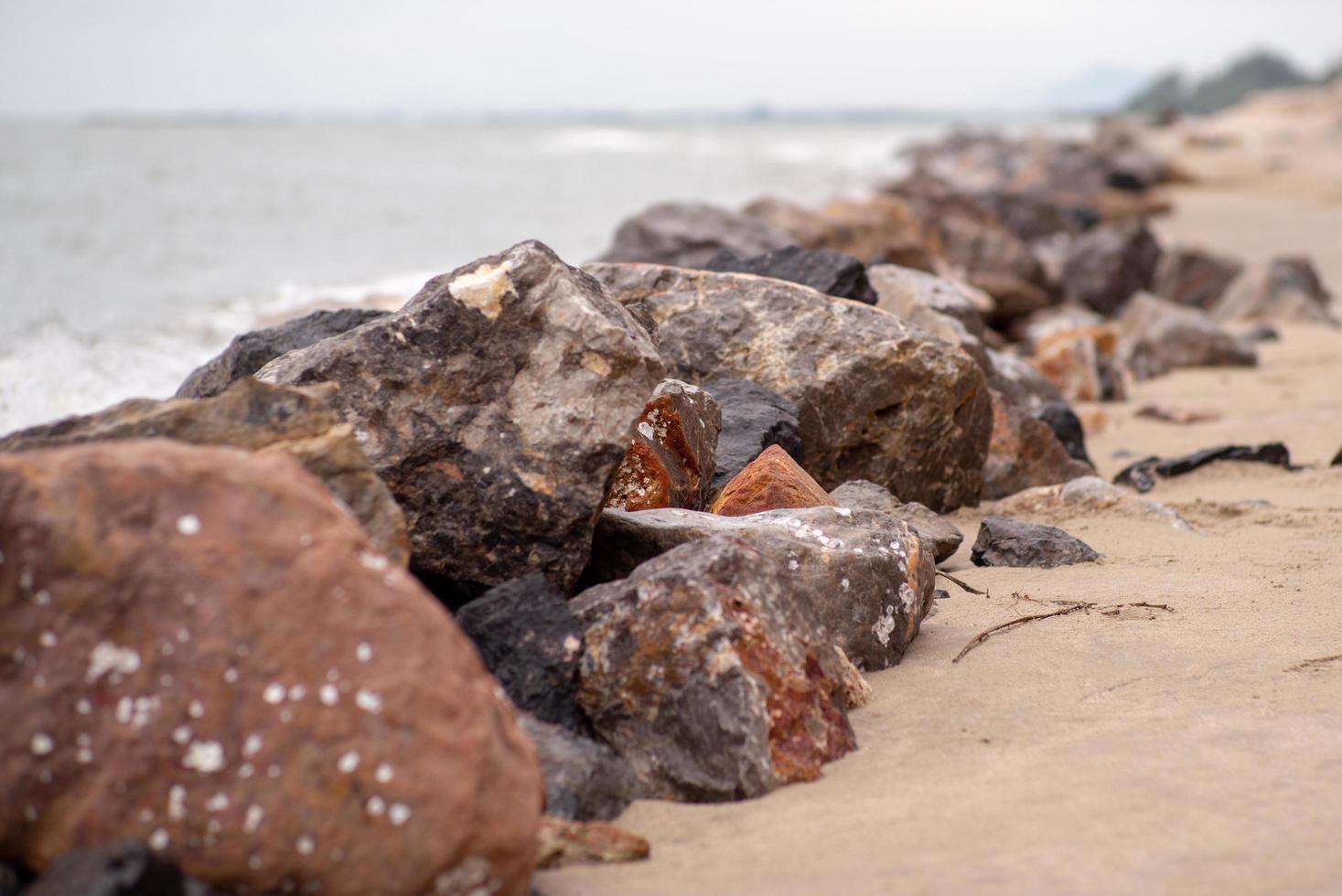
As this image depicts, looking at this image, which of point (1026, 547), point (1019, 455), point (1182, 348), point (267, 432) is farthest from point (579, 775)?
point (1182, 348)

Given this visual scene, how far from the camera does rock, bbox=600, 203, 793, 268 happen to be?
31.7ft

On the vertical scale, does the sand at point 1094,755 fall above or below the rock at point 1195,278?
above

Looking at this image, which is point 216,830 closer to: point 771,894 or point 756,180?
point 771,894

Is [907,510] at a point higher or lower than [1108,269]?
higher

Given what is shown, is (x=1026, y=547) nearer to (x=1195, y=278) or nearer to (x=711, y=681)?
(x=711, y=681)

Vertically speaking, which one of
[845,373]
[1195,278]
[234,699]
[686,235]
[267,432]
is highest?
[267,432]

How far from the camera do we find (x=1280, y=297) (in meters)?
11.8

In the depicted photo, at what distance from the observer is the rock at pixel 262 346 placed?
13.4 ft

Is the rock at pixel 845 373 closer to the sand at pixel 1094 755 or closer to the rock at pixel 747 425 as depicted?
the rock at pixel 747 425

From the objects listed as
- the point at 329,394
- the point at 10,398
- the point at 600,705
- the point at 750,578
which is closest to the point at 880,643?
the point at 750,578

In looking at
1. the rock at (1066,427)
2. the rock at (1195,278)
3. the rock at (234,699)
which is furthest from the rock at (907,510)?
the rock at (1195,278)

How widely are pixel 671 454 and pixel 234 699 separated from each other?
6.81 ft

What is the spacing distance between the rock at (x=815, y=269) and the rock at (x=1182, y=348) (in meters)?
4.13

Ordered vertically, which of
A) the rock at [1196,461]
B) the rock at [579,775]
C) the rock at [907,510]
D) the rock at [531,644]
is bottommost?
the rock at [1196,461]
